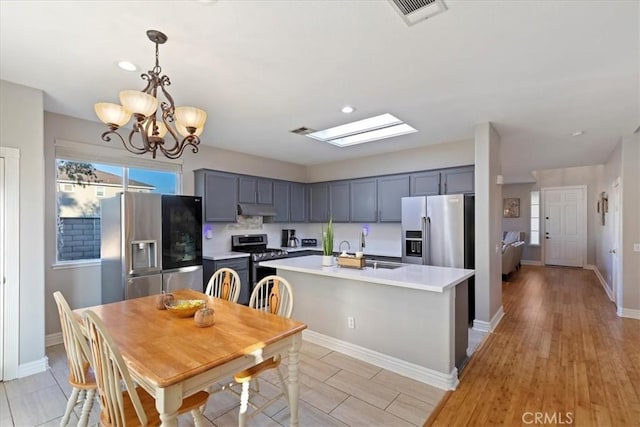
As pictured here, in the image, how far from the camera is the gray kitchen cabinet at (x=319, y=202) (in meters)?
6.06

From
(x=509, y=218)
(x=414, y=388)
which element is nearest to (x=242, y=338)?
(x=414, y=388)


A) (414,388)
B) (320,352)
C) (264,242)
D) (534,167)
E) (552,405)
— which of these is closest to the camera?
(552,405)

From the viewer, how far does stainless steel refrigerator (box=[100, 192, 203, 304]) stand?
340 centimetres

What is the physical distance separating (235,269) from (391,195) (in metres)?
2.83

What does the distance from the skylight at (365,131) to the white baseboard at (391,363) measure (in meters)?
2.61

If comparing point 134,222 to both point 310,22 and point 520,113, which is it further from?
point 520,113

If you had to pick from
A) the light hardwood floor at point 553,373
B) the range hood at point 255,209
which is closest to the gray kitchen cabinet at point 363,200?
the range hood at point 255,209

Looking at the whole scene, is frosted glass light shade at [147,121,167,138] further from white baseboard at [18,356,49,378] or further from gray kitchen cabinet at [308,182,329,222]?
gray kitchen cabinet at [308,182,329,222]

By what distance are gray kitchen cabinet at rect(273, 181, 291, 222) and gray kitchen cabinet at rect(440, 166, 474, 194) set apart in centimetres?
284

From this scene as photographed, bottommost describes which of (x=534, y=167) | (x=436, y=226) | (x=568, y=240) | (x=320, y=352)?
(x=320, y=352)

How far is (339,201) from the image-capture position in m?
5.83

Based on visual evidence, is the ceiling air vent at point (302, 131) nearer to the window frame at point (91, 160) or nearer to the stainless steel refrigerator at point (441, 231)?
the stainless steel refrigerator at point (441, 231)

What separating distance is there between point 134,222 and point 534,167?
8097 millimetres

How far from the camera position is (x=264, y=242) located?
5.70 meters
